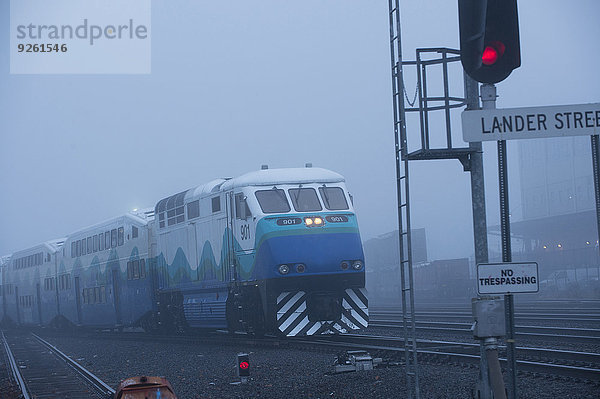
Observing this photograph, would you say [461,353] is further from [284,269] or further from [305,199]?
[305,199]

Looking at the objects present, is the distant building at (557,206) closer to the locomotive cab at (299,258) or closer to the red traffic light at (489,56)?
the locomotive cab at (299,258)

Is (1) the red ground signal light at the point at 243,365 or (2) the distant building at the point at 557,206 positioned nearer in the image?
(1) the red ground signal light at the point at 243,365

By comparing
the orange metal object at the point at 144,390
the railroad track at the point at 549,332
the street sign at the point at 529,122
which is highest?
the street sign at the point at 529,122

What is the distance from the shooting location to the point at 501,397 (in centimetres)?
661

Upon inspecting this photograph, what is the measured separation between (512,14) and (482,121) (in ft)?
2.91

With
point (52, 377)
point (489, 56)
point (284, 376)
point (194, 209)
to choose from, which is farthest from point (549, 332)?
point (489, 56)

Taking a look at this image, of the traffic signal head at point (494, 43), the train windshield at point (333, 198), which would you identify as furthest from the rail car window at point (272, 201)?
the traffic signal head at point (494, 43)

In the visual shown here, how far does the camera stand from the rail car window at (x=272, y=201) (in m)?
17.3

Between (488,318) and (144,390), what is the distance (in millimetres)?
3965

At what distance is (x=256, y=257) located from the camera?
1719cm

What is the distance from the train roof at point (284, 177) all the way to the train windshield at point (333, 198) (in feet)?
0.81

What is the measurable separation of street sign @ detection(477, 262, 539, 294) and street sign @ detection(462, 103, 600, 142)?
110cm

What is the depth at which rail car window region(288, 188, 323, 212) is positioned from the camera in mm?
17625

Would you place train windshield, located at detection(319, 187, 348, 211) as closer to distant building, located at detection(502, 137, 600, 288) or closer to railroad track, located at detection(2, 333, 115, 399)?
railroad track, located at detection(2, 333, 115, 399)
